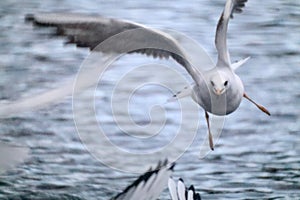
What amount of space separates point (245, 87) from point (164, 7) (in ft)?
1.03

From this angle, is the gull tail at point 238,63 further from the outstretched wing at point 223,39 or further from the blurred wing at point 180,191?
the blurred wing at point 180,191

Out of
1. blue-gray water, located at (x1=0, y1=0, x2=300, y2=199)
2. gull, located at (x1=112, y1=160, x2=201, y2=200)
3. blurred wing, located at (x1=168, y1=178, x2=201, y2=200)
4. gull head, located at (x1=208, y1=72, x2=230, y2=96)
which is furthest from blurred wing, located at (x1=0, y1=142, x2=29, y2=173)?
gull head, located at (x1=208, y1=72, x2=230, y2=96)

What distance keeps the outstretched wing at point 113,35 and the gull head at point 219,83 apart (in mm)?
46

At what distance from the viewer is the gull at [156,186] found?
1.33 m

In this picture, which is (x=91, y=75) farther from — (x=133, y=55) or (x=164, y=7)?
(x=164, y=7)

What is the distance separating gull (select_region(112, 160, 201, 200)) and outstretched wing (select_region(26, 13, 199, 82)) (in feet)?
0.88

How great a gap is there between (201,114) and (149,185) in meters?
0.24

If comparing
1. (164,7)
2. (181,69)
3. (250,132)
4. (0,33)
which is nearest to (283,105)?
(250,132)

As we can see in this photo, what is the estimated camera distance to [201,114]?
4.38ft

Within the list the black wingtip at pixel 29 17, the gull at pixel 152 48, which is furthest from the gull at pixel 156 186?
the black wingtip at pixel 29 17

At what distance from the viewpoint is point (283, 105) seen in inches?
53.8

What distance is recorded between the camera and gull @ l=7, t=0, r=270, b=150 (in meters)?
1.30

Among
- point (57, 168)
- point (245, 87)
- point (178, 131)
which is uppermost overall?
point (245, 87)

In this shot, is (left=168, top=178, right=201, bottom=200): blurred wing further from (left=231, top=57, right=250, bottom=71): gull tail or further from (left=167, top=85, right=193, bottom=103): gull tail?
(left=231, top=57, right=250, bottom=71): gull tail
